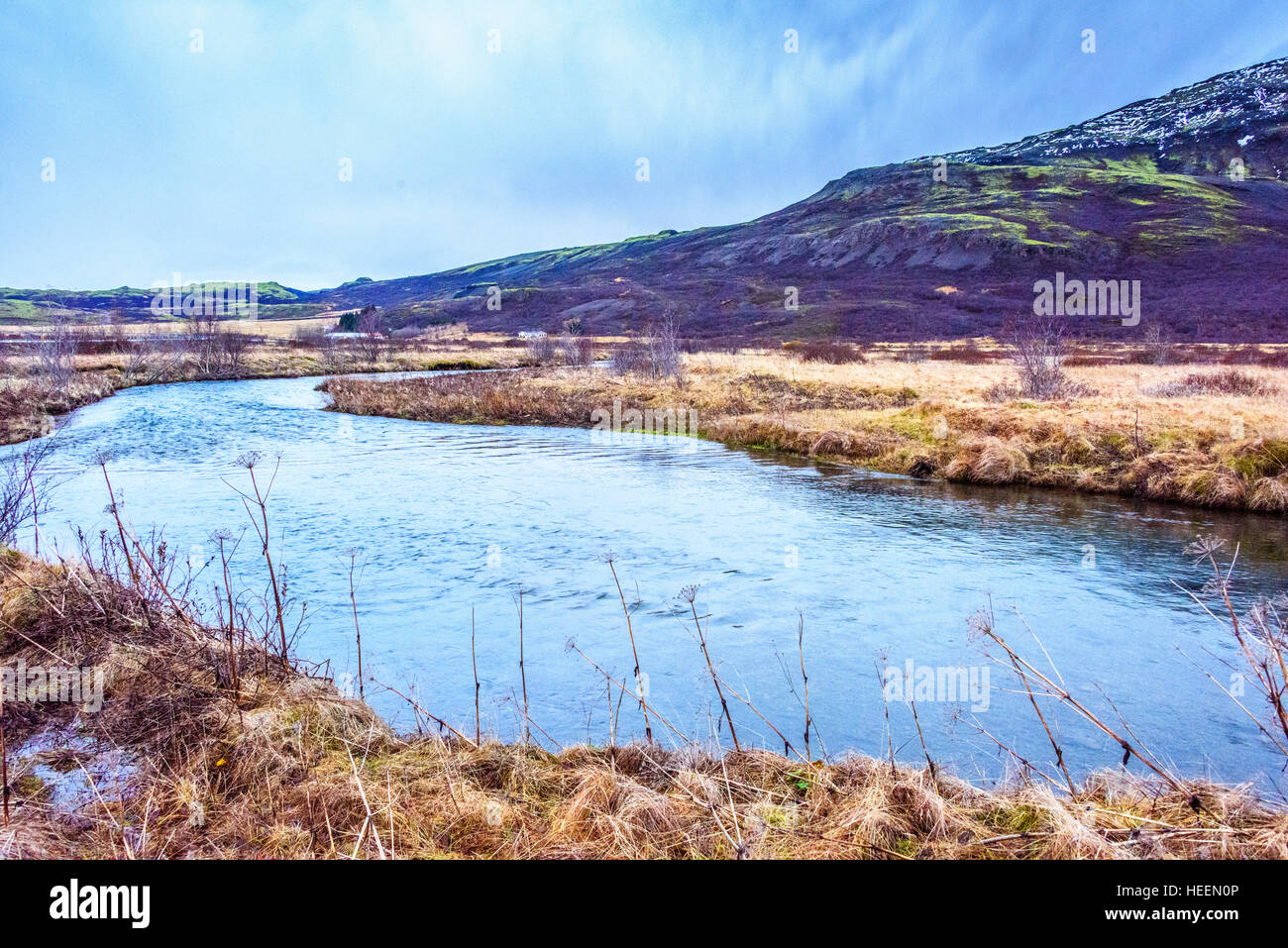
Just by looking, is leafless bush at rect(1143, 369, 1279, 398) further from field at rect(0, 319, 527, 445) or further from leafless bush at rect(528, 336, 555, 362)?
leafless bush at rect(528, 336, 555, 362)

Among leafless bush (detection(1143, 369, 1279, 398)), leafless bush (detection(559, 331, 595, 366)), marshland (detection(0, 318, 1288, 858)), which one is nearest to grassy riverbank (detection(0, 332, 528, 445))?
leafless bush (detection(559, 331, 595, 366))

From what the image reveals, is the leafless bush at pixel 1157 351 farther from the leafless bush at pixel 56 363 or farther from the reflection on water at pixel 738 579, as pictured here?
the leafless bush at pixel 56 363

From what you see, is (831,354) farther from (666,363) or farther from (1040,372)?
(1040,372)

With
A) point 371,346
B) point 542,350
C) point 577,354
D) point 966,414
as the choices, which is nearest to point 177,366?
point 371,346

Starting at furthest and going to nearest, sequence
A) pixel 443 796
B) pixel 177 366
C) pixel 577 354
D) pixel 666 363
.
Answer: pixel 577 354
pixel 177 366
pixel 666 363
pixel 443 796

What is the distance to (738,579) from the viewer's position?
13297 millimetres

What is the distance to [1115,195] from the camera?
12288cm

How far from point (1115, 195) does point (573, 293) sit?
289 feet

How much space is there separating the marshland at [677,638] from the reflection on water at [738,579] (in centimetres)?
8

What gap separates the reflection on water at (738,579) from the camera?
28.5ft

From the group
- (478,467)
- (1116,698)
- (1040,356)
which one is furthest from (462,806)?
(1040,356)

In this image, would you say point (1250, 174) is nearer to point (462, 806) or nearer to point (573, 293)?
point (573, 293)

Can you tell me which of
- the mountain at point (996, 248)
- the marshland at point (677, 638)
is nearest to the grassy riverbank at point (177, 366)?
the marshland at point (677, 638)

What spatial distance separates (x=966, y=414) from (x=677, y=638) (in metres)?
17.6
